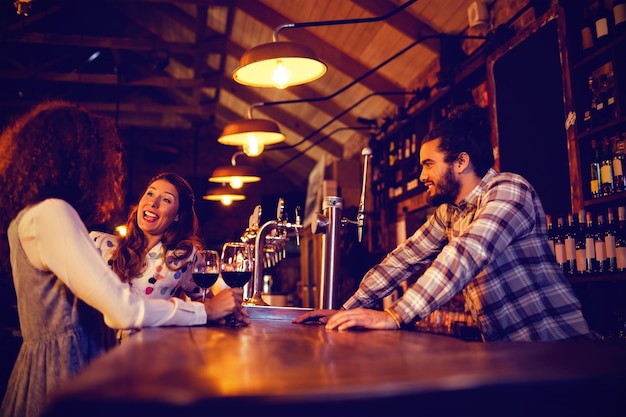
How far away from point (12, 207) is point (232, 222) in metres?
11.8

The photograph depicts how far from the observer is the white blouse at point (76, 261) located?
4.77ft

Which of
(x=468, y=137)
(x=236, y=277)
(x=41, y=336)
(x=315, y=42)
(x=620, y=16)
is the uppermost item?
(x=315, y=42)

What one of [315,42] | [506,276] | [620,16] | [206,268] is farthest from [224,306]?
[315,42]

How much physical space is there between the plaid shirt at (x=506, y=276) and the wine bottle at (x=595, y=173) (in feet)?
5.44

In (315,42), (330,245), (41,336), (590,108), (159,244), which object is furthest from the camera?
(315,42)

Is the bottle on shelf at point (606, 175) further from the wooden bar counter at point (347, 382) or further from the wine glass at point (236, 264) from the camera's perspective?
the wooden bar counter at point (347, 382)

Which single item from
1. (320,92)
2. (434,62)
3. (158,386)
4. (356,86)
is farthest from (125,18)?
(158,386)

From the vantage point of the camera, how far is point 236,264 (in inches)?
84.7

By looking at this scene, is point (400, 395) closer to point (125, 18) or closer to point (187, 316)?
point (187, 316)

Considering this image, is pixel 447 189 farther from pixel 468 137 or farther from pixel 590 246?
pixel 590 246

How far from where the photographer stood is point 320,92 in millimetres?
8352

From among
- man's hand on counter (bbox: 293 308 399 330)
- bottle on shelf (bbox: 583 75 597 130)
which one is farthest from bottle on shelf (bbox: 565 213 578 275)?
man's hand on counter (bbox: 293 308 399 330)

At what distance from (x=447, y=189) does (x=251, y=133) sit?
77.9 inches

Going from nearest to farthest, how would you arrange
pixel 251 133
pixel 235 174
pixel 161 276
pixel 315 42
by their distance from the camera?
pixel 161 276 → pixel 251 133 → pixel 235 174 → pixel 315 42
